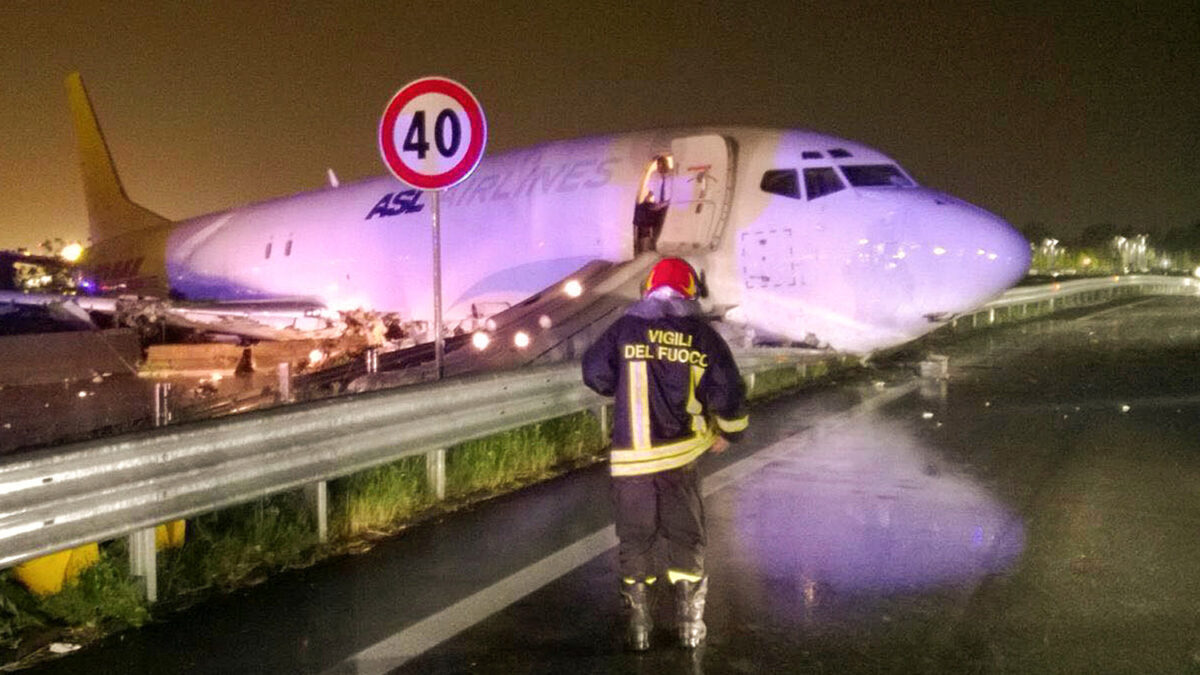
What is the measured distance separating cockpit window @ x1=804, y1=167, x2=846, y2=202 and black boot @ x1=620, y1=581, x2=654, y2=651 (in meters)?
7.85

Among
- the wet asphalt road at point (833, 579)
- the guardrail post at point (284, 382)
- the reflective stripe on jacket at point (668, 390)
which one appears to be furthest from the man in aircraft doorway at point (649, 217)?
the reflective stripe on jacket at point (668, 390)

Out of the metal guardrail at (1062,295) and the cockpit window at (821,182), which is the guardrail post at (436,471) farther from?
the metal guardrail at (1062,295)

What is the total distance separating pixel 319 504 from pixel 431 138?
10.2ft

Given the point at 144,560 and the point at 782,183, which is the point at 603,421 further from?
the point at 144,560

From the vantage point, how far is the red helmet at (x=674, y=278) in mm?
4434

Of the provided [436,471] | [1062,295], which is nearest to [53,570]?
[436,471]

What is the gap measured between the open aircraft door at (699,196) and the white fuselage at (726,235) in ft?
0.06

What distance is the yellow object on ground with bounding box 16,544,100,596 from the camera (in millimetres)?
4840

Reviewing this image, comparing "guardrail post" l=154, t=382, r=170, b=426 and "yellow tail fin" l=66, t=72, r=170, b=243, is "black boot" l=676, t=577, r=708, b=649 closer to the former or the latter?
"guardrail post" l=154, t=382, r=170, b=426

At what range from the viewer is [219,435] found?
5188 millimetres

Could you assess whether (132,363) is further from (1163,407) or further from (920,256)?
(1163,407)

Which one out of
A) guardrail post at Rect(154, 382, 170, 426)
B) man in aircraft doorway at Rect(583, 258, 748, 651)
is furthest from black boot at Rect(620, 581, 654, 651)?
guardrail post at Rect(154, 382, 170, 426)

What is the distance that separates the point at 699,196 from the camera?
12.2m

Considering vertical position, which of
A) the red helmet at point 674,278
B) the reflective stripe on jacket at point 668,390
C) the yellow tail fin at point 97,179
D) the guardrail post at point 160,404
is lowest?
the guardrail post at point 160,404
